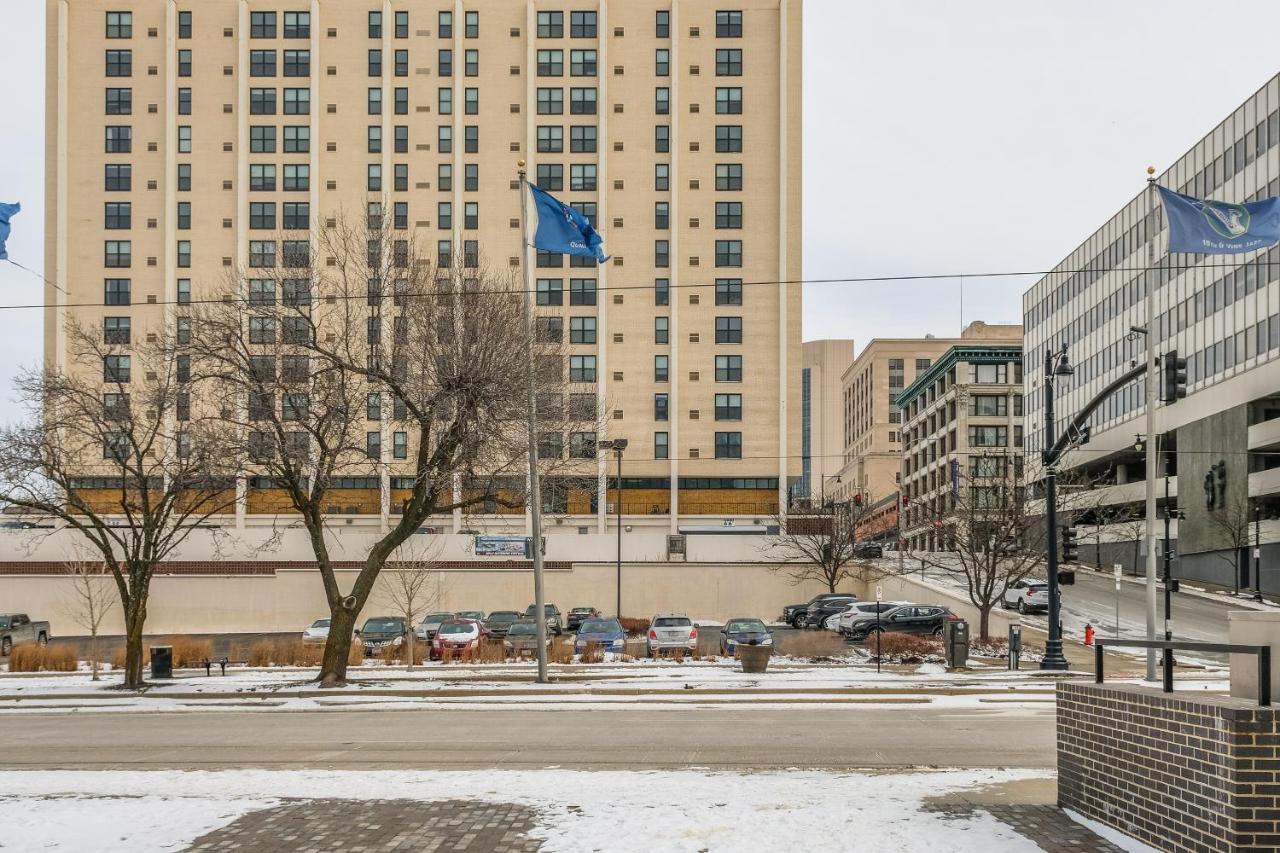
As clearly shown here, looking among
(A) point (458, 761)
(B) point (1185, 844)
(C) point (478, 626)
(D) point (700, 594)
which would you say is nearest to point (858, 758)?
(A) point (458, 761)

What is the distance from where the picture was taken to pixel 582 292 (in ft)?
259

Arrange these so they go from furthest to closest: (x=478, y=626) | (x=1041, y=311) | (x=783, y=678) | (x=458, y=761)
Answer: (x=1041, y=311), (x=478, y=626), (x=783, y=678), (x=458, y=761)

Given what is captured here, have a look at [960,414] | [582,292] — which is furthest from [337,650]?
[960,414]

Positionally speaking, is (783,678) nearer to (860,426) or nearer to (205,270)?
(205,270)

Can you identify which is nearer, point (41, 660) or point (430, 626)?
point (41, 660)

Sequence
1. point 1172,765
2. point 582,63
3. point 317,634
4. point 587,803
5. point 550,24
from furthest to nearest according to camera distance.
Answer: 1. point 550,24
2. point 582,63
3. point 317,634
4. point 587,803
5. point 1172,765

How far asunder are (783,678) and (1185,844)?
20.9 m

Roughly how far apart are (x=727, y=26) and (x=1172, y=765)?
2992 inches

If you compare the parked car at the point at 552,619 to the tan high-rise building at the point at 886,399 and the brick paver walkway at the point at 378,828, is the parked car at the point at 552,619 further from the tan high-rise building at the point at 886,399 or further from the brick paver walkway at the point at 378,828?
the tan high-rise building at the point at 886,399

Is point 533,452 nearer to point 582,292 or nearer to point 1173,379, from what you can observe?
point 1173,379

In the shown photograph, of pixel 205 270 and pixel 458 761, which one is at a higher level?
pixel 205 270

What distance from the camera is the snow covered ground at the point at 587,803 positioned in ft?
32.6

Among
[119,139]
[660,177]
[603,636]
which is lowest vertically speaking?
[603,636]

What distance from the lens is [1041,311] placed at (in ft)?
330
